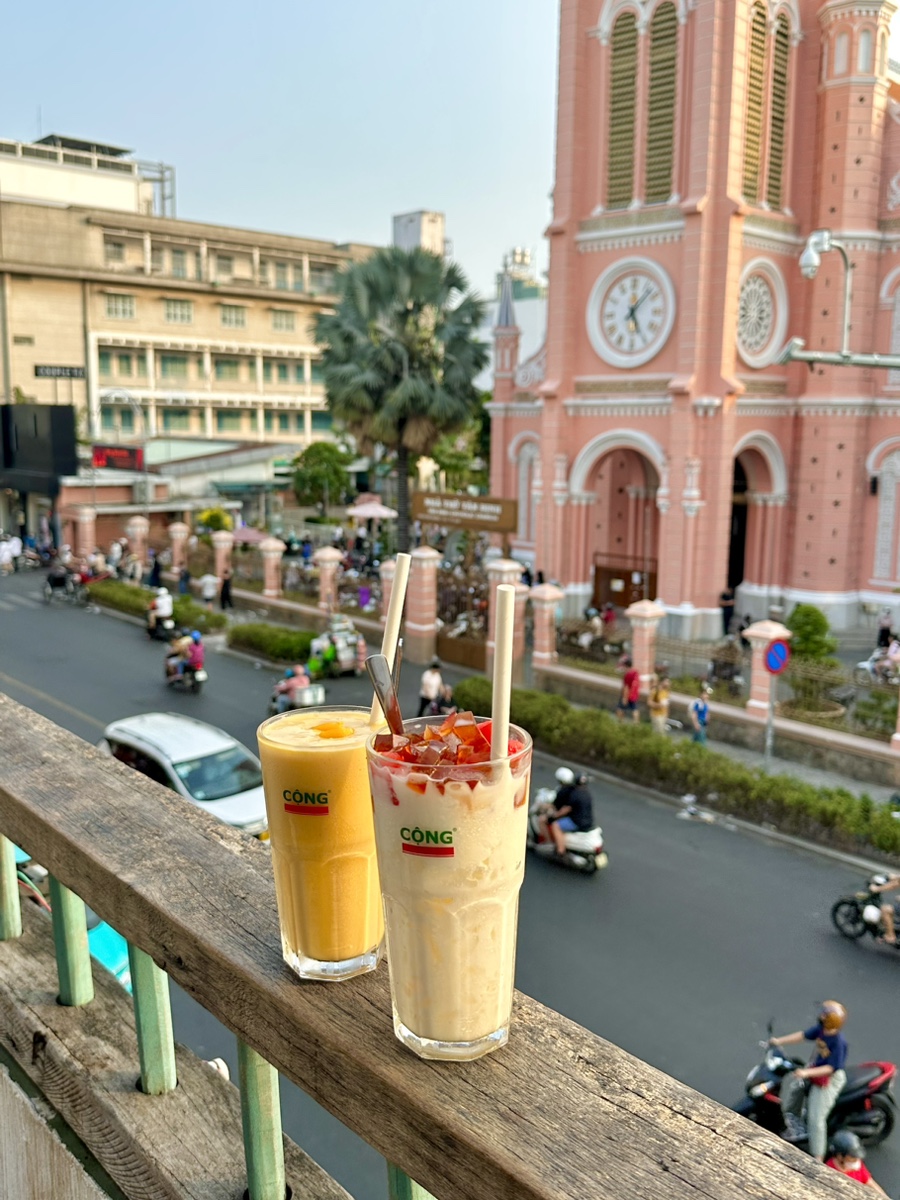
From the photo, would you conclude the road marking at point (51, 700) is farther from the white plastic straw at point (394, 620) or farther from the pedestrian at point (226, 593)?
the white plastic straw at point (394, 620)

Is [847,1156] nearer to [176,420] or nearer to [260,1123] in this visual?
[260,1123]

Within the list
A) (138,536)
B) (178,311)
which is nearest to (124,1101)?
(138,536)

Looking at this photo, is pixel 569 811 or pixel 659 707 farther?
pixel 659 707

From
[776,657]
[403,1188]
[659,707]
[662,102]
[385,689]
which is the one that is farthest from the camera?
[662,102]

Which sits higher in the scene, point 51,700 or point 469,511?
point 469,511

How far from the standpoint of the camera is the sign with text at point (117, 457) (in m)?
35.4

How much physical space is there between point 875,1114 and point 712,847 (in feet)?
16.9

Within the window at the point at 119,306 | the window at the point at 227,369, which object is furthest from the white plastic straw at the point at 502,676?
the window at the point at 227,369

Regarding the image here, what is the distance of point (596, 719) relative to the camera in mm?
14789

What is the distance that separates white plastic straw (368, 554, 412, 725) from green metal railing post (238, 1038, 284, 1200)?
0.45 metres

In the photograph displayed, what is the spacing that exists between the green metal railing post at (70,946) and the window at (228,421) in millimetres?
50604

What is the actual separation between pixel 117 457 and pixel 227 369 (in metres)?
16.7

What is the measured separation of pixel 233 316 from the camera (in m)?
51.0

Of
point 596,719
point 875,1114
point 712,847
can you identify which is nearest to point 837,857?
point 712,847
